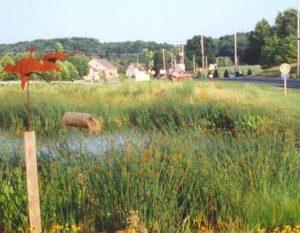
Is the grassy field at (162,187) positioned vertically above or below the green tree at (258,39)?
below

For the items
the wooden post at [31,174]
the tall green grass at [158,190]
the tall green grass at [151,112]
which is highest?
the wooden post at [31,174]

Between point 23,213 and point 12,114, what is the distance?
36.7 feet

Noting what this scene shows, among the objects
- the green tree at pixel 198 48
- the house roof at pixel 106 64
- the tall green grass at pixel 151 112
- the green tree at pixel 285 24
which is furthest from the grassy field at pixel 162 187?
the house roof at pixel 106 64

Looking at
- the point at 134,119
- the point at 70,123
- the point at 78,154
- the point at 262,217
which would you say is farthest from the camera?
the point at 134,119

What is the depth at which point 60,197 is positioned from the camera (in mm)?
5469

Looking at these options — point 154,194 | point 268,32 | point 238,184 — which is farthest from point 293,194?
point 268,32

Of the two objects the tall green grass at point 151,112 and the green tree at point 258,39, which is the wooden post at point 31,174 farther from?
the green tree at point 258,39

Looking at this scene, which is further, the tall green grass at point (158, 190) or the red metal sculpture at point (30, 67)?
the tall green grass at point (158, 190)

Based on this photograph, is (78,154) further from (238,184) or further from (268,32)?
(268,32)

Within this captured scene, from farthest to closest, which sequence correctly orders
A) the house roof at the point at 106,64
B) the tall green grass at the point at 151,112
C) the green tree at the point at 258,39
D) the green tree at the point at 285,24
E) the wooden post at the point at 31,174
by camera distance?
1. the house roof at the point at 106,64
2. the green tree at the point at 258,39
3. the green tree at the point at 285,24
4. the tall green grass at the point at 151,112
5. the wooden post at the point at 31,174

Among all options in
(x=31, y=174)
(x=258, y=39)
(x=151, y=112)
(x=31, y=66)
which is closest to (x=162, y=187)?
(x=31, y=174)

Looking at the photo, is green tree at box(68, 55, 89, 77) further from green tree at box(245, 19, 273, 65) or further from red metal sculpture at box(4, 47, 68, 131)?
red metal sculpture at box(4, 47, 68, 131)

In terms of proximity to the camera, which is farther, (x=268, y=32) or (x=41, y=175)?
(x=268, y=32)

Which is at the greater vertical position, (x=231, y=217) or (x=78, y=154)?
(x=78, y=154)
